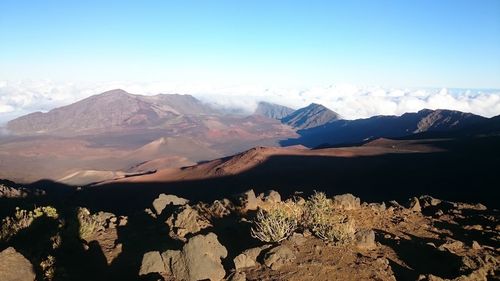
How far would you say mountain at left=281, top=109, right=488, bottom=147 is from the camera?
79750mm

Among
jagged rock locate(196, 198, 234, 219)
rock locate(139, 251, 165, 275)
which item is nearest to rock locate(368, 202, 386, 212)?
jagged rock locate(196, 198, 234, 219)

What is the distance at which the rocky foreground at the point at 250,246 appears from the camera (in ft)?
22.2

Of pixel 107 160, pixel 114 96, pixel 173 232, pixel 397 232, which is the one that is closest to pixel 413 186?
pixel 397 232

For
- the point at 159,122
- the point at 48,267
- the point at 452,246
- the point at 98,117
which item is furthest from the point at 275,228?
the point at 98,117

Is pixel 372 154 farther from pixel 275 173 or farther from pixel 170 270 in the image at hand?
pixel 170 270

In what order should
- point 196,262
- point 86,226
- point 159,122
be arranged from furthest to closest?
point 159,122 → point 86,226 → point 196,262

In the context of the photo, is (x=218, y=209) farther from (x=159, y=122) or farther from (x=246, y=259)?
(x=159, y=122)

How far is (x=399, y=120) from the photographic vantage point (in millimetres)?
98500

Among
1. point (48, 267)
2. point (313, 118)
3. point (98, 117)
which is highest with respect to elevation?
point (98, 117)

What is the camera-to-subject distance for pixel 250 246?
7.93 metres

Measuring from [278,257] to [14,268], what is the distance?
4120 mm

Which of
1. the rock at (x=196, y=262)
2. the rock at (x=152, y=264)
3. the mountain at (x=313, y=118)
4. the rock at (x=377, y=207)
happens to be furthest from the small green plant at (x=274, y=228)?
the mountain at (x=313, y=118)

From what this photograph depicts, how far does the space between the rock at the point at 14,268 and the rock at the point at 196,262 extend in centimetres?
213

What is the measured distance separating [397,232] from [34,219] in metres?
8.62
